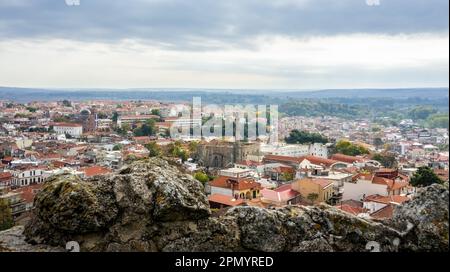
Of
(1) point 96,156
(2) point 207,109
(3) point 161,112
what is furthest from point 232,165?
Result: (3) point 161,112

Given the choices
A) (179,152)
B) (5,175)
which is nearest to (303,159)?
(179,152)

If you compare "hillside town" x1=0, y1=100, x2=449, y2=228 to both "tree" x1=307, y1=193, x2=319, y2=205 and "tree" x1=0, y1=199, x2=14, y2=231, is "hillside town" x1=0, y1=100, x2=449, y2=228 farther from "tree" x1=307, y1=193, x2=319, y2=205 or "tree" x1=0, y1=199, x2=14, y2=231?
"tree" x1=0, y1=199, x2=14, y2=231

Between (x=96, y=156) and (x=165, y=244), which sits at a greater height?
(x=165, y=244)

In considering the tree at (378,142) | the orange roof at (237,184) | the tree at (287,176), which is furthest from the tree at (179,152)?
the tree at (378,142)

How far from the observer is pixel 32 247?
354 cm

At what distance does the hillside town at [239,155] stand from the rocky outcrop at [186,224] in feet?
1.88

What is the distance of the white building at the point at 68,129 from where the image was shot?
5792 cm

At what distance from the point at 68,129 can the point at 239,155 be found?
2773 centimetres

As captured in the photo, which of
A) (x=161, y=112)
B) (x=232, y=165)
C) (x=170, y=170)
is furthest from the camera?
(x=161, y=112)

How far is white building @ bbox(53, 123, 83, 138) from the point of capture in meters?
57.9

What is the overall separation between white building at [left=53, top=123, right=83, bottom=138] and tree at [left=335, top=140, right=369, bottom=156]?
3128 centimetres
